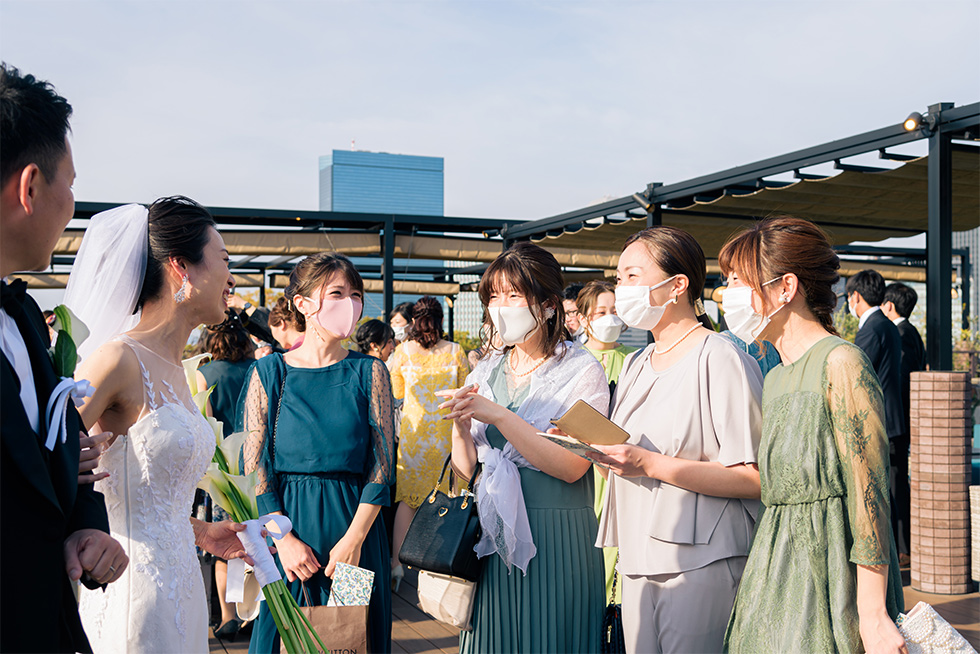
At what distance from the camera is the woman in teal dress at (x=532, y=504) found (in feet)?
8.22

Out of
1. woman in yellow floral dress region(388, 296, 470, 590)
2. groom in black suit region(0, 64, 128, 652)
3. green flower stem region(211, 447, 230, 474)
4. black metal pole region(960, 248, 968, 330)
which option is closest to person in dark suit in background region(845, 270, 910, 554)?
woman in yellow floral dress region(388, 296, 470, 590)

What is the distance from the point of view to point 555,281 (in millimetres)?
2838

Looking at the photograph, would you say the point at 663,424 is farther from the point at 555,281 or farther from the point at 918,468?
the point at 918,468

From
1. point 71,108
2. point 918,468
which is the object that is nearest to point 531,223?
point 918,468

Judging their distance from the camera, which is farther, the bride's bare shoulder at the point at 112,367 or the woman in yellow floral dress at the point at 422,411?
the woman in yellow floral dress at the point at 422,411

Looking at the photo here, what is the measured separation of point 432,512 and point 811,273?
1.42 meters

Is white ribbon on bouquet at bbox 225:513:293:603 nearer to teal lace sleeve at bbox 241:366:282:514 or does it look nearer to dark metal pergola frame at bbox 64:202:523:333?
teal lace sleeve at bbox 241:366:282:514

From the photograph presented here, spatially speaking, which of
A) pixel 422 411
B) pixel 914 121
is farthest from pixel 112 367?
pixel 914 121

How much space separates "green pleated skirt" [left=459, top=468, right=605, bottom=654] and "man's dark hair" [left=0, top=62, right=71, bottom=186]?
5.77 feet

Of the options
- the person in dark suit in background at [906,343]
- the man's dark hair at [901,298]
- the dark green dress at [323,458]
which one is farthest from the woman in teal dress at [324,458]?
the man's dark hair at [901,298]

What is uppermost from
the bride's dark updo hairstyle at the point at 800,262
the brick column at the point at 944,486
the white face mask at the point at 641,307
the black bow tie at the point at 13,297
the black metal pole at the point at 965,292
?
the black metal pole at the point at 965,292

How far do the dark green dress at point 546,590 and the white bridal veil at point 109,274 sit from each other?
1.34 meters

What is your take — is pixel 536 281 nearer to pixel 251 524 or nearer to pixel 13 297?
pixel 251 524

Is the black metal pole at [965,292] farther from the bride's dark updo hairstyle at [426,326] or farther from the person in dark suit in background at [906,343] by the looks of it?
the bride's dark updo hairstyle at [426,326]
